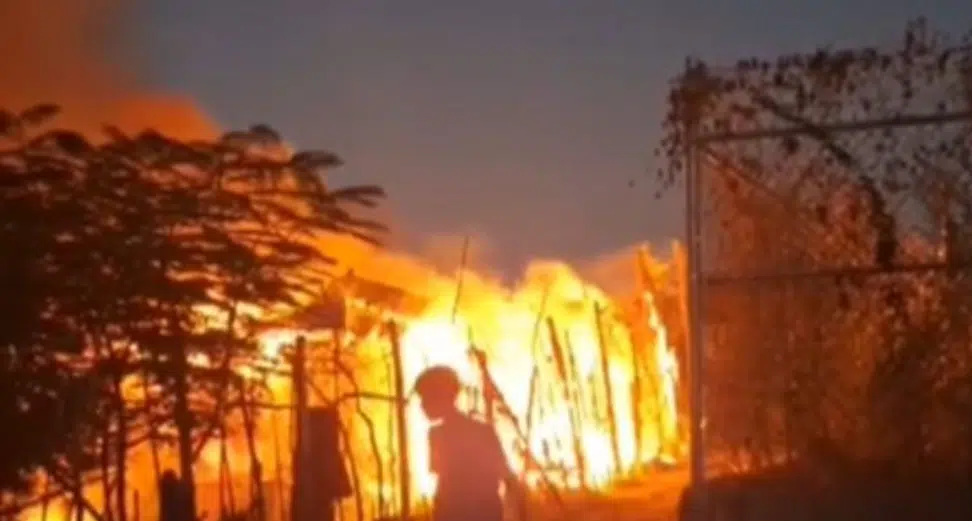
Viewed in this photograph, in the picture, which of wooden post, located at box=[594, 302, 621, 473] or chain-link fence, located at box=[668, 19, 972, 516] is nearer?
chain-link fence, located at box=[668, 19, 972, 516]

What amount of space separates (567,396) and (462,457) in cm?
1280

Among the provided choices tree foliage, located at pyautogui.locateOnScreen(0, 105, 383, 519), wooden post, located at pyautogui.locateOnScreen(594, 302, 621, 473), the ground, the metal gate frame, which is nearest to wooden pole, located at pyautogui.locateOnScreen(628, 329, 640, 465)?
wooden post, located at pyautogui.locateOnScreen(594, 302, 621, 473)

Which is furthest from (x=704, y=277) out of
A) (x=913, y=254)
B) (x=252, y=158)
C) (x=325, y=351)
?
(x=325, y=351)

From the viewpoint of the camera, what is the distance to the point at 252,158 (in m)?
14.5

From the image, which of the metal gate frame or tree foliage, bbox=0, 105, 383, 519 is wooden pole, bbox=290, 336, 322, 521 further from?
the metal gate frame

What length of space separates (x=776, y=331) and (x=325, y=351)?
7523 mm

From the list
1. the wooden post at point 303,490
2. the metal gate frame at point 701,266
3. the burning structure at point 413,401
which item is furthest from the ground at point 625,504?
the metal gate frame at point 701,266

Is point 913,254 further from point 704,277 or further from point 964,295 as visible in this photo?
point 704,277

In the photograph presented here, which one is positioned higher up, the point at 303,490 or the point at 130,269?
the point at 130,269

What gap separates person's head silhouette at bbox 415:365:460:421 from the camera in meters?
8.77

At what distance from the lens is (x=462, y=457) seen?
876 cm

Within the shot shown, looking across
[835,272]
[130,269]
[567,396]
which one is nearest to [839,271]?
[835,272]

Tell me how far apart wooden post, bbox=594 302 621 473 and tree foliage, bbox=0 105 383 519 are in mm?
7705

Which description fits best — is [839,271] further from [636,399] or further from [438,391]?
[636,399]
